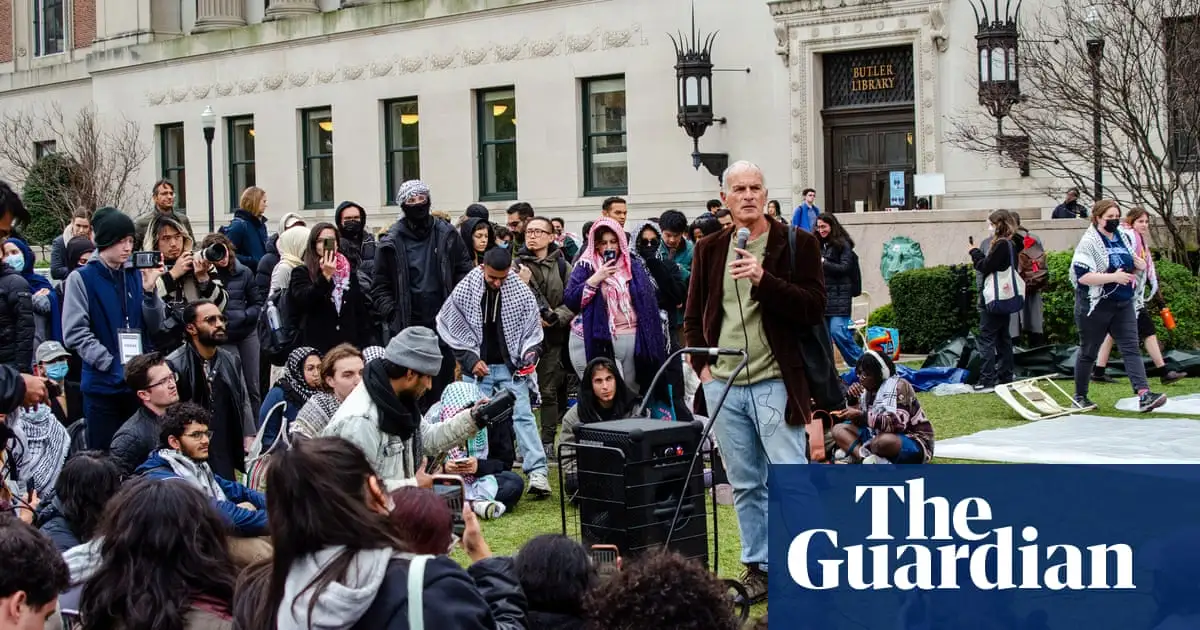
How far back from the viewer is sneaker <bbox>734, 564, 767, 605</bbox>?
7.02 meters

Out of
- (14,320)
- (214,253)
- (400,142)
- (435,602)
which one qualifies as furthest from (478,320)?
(400,142)

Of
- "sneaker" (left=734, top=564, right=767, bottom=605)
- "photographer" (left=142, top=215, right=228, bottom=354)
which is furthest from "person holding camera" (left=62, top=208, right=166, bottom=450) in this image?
"sneaker" (left=734, top=564, right=767, bottom=605)

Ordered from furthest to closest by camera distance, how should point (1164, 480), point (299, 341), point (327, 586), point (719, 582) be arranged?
1. point (299, 341)
2. point (1164, 480)
3. point (719, 582)
4. point (327, 586)

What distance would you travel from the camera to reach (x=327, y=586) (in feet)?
12.8

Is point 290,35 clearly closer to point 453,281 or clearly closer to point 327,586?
point 453,281

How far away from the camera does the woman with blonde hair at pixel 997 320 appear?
1538cm

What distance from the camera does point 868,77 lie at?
25.4m

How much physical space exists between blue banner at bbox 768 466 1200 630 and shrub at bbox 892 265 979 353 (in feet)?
43.4

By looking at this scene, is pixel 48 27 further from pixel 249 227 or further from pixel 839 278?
pixel 839 278

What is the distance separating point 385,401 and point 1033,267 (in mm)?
11452

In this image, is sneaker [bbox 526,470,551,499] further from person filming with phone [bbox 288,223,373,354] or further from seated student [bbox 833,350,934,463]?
seated student [bbox 833,350,934,463]

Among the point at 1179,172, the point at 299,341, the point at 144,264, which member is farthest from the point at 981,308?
the point at 144,264

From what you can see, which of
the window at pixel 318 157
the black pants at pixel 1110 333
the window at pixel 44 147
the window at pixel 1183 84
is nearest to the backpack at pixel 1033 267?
the black pants at pixel 1110 333

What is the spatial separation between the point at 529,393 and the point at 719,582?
6859 mm
